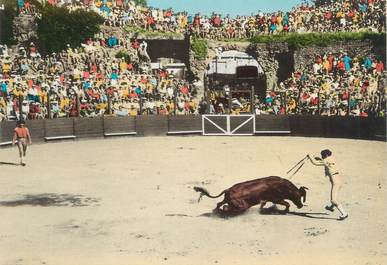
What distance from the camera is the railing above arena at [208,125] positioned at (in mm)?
27188

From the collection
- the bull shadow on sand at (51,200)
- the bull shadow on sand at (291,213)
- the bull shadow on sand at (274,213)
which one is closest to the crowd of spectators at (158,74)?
the bull shadow on sand at (51,200)

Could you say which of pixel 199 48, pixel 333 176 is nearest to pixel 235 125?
pixel 199 48

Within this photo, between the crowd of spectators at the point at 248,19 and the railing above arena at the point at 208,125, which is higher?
the crowd of spectators at the point at 248,19

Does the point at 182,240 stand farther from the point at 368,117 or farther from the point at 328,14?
the point at 328,14

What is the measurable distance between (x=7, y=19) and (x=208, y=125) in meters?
12.9

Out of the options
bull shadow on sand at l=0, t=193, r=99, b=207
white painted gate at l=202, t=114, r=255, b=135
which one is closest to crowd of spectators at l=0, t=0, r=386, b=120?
white painted gate at l=202, t=114, r=255, b=135

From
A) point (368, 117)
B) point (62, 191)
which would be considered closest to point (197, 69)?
point (368, 117)

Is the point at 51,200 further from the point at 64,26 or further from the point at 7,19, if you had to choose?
the point at 64,26

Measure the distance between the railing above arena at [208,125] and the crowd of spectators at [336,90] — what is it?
800mm

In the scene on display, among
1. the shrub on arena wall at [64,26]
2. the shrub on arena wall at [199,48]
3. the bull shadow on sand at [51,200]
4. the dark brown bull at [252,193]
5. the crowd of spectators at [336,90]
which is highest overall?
the shrub on arena wall at [64,26]

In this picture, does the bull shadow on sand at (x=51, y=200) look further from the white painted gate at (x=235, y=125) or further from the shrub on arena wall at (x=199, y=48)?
the shrub on arena wall at (x=199, y=48)

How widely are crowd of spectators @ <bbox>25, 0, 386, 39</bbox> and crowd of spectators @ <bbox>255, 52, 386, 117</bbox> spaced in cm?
269

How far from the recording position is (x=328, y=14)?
3906cm

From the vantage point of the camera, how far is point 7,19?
3384 centimetres
